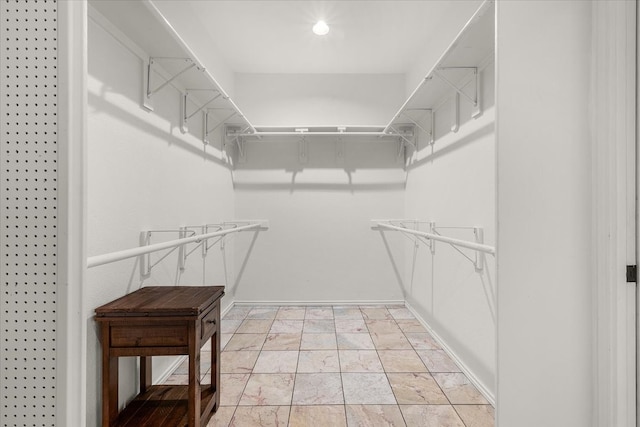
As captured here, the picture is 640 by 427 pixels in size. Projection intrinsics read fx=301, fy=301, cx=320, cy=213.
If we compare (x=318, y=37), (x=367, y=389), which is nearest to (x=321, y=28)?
(x=318, y=37)

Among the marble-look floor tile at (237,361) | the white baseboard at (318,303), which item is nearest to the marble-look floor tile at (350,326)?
the white baseboard at (318,303)

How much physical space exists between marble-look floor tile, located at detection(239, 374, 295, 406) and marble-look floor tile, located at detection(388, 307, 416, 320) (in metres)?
1.50

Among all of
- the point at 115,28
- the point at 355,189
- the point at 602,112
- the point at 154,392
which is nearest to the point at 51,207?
the point at 115,28

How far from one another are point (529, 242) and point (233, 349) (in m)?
2.21

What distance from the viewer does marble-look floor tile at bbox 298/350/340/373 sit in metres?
2.09

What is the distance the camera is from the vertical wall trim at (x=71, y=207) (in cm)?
79

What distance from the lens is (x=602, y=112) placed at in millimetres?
1005

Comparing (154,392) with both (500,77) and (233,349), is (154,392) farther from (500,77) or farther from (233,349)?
(500,77)

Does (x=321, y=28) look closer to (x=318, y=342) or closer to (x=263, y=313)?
(x=318, y=342)

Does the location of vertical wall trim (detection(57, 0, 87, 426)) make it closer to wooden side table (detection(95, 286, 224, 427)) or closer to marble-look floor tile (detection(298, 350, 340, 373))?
wooden side table (detection(95, 286, 224, 427))

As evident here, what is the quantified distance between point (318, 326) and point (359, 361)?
2.49 feet

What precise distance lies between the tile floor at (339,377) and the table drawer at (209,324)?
493 mm

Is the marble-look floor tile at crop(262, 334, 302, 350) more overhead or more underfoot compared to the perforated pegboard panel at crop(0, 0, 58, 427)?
more underfoot

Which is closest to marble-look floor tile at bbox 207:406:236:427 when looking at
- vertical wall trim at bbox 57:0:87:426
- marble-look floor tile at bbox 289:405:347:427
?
marble-look floor tile at bbox 289:405:347:427
